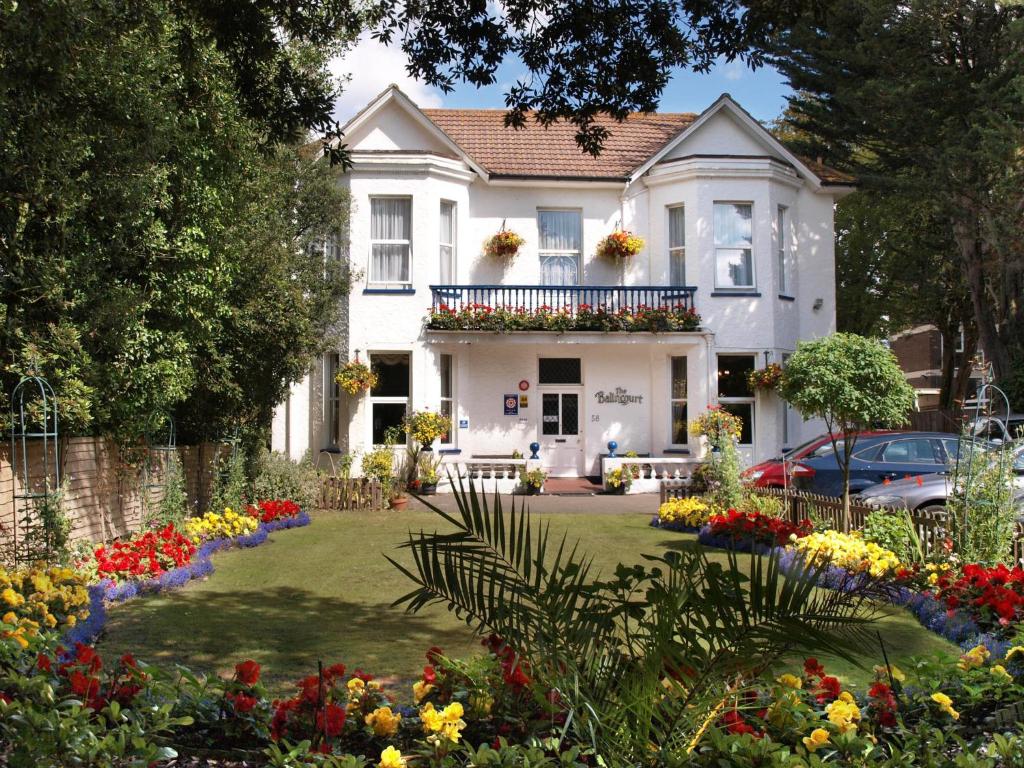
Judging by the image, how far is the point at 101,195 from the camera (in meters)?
11.3

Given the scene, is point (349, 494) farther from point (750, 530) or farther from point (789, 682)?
point (789, 682)

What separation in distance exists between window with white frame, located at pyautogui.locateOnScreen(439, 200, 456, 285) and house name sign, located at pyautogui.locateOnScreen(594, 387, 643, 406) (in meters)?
4.91

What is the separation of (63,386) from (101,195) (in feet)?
7.85

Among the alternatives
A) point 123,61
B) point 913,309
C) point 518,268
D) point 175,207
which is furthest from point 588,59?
point 913,309

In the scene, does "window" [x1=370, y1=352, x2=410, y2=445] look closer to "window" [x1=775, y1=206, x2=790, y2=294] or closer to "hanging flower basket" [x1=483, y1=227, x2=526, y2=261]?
"hanging flower basket" [x1=483, y1=227, x2=526, y2=261]

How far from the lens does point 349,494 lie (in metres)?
19.9

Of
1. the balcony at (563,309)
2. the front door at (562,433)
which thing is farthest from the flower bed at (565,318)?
the front door at (562,433)

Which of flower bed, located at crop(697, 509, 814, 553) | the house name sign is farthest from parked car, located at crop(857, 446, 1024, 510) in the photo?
the house name sign

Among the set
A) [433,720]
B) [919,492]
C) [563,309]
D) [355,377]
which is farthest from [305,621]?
[563,309]

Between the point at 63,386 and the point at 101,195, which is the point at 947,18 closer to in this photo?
the point at 101,195

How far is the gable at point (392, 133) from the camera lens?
23109mm

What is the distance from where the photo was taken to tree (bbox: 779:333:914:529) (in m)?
13.2

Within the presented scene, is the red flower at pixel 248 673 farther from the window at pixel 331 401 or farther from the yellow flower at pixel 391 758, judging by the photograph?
the window at pixel 331 401

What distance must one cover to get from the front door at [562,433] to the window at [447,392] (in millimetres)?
2427
